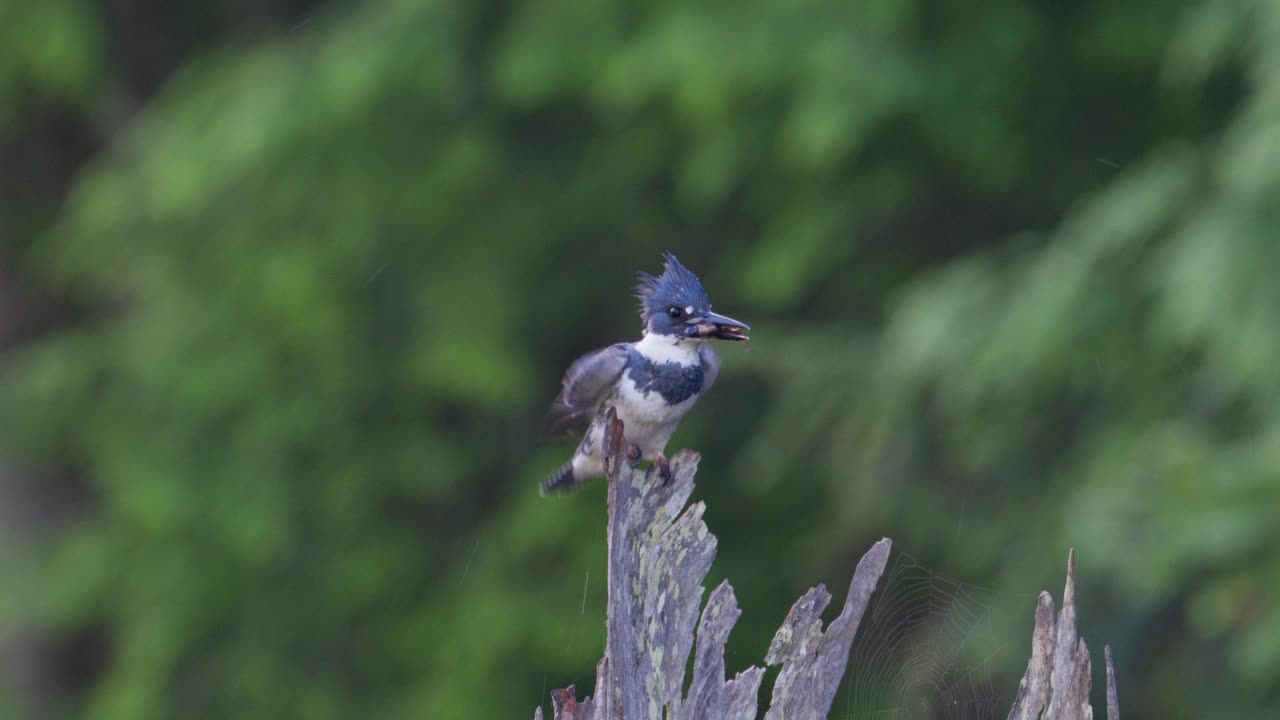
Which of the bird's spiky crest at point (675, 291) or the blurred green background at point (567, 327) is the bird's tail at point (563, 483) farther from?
the blurred green background at point (567, 327)

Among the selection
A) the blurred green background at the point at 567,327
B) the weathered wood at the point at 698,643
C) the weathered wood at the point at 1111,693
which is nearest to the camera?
the weathered wood at the point at 1111,693

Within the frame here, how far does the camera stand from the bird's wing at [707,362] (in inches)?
92.5

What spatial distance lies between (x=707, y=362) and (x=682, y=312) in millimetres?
125

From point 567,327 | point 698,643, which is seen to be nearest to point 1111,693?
point 698,643

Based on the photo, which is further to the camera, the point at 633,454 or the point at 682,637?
the point at 633,454

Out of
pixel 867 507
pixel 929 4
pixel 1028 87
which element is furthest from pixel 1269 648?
pixel 929 4

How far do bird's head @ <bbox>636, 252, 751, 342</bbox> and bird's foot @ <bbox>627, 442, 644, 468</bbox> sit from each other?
0.19 metres

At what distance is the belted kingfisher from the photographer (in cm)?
222

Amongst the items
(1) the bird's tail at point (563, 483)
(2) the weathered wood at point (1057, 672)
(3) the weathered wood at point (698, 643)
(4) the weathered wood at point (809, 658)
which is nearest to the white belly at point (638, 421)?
(1) the bird's tail at point (563, 483)

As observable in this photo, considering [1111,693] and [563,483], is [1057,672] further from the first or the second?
[563,483]

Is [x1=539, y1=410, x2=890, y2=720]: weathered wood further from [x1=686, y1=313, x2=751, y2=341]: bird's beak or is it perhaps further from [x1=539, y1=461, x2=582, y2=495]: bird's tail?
[x1=539, y1=461, x2=582, y2=495]: bird's tail

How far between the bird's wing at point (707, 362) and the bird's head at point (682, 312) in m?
0.08

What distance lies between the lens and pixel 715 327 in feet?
7.30

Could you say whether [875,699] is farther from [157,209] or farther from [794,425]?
[157,209]
